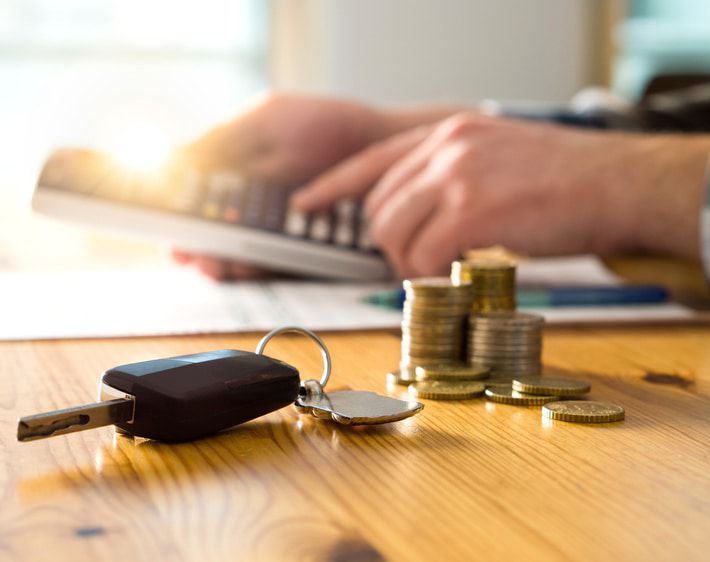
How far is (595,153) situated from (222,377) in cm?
69

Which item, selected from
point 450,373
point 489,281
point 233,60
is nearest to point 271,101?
point 489,281

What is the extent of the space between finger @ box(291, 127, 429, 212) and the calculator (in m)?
0.02

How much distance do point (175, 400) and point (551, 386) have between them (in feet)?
0.66

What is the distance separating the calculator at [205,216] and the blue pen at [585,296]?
18cm

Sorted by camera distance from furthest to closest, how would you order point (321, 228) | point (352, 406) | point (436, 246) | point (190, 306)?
point (321, 228) → point (436, 246) → point (190, 306) → point (352, 406)

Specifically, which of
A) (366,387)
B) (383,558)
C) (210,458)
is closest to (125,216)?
(366,387)

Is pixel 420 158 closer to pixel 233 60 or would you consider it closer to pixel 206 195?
pixel 206 195

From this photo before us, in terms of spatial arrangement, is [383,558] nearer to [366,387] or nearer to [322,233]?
[366,387]

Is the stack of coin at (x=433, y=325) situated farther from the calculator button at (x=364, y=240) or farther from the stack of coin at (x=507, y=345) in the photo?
the calculator button at (x=364, y=240)

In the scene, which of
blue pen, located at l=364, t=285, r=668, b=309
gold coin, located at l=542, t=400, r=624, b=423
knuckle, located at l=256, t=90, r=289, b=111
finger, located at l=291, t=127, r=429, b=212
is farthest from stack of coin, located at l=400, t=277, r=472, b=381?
knuckle, located at l=256, t=90, r=289, b=111

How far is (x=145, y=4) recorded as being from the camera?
243 cm

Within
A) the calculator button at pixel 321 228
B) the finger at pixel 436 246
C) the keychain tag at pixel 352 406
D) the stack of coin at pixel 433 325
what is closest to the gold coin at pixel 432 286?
the stack of coin at pixel 433 325

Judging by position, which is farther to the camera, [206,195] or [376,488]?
[206,195]

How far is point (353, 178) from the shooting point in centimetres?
110
